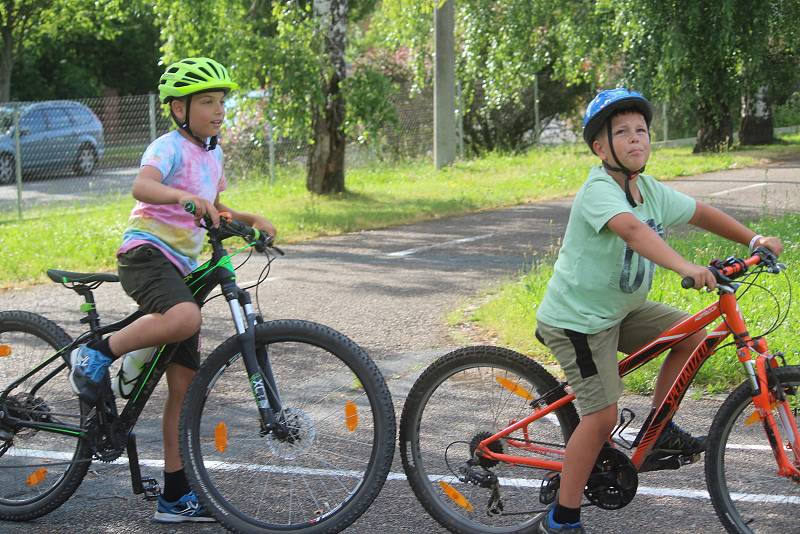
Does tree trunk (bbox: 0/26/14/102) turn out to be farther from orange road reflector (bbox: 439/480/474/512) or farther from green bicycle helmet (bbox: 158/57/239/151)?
orange road reflector (bbox: 439/480/474/512)

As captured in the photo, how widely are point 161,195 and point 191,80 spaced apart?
484 millimetres

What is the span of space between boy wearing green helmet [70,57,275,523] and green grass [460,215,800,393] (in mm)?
2745

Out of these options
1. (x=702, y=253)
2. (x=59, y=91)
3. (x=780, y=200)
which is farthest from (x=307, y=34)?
(x=59, y=91)

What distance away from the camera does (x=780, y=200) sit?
46.6 ft

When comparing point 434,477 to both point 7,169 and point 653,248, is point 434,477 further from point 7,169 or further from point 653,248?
point 7,169

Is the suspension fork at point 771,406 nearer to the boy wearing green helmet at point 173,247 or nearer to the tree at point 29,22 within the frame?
the boy wearing green helmet at point 173,247

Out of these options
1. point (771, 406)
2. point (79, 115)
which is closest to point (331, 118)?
point (79, 115)

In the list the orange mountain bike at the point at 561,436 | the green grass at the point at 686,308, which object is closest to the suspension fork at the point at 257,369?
the orange mountain bike at the point at 561,436

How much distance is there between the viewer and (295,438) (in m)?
4.28

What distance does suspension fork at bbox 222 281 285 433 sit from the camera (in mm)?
4215

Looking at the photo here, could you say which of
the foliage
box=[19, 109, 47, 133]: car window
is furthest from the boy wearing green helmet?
the foliage

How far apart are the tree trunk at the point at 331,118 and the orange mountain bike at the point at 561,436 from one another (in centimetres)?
1135

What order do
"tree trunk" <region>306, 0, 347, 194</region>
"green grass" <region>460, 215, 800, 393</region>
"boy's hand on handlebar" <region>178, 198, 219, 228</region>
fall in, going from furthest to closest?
1. "tree trunk" <region>306, 0, 347, 194</region>
2. "green grass" <region>460, 215, 800, 393</region>
3. "boy's hand on handlebar" <region>178, 198, 219, 228</region>

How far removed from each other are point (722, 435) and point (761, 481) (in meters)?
0.23
